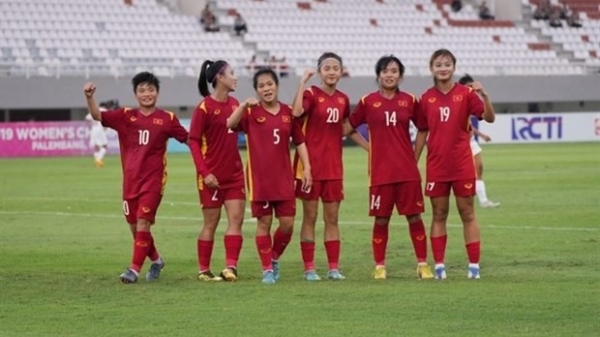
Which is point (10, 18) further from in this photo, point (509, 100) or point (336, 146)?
point (336, 146)

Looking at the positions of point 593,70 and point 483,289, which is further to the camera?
point 593,70

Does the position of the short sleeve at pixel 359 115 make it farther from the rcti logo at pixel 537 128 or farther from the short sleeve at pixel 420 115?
the rcti logo at pixel 537 128

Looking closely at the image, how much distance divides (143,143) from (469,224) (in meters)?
3.22

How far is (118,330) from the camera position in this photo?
10.4m

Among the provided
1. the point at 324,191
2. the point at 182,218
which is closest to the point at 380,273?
the point at 324,191

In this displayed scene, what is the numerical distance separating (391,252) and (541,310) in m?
5.67

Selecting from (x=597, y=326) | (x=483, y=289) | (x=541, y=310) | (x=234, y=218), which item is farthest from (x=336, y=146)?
(x=597, y=326)

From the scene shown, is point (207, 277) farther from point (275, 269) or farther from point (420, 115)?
point (420, 115)

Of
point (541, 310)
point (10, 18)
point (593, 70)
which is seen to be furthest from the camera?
point (593, 70)

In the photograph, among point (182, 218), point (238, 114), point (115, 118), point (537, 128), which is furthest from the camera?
point (537, 128)

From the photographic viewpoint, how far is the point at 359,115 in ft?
45.8

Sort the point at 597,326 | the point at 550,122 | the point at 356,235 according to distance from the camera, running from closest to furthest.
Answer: the point at 597,326 < the point at 356,235 < the point at 550,122

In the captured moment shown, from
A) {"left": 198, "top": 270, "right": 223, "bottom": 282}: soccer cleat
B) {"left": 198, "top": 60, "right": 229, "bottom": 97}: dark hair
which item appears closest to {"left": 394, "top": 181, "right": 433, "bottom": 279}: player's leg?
{"left": 198, "top": 270, "right": 223, "bottom": 282}: soccer cleat

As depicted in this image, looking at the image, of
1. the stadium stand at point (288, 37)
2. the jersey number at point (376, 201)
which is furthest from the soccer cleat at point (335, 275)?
the stadium stand at point (288, 37)
